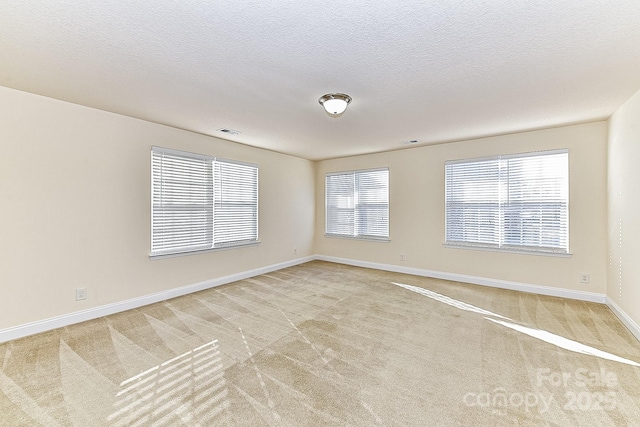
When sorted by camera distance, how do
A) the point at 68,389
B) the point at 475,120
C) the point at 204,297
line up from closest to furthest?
the point at 68,389
the point at 475,120
the point at 204,297

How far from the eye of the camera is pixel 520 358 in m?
2.38

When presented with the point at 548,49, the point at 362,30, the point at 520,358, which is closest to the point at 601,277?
the point at 520,358

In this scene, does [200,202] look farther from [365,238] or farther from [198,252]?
[365,238]

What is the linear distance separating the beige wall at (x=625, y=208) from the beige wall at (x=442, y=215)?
219mm

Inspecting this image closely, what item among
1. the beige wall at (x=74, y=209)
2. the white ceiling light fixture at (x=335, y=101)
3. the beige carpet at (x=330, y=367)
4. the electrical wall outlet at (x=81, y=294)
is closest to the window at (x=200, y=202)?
the beige wall at (x=74, y=209)

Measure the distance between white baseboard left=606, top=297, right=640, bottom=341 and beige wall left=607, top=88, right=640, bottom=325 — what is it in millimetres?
42

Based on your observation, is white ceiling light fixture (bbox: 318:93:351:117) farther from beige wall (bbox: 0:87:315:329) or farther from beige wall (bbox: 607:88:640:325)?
beige wall (bbox: 607:88:640:325)

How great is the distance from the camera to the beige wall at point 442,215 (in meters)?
3.80

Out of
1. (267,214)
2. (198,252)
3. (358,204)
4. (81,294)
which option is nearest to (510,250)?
(358,204)

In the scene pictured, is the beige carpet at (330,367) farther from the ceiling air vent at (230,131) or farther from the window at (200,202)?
the ceiling air vent at (230,131)

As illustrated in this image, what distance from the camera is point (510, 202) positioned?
4391mm

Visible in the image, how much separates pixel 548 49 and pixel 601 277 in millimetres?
3586

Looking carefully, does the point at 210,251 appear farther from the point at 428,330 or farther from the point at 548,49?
the point at 548,49

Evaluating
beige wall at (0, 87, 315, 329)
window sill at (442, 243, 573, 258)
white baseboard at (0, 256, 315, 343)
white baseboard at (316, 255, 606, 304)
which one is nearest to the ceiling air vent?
beige wall at (0, 87, 315, 329)
